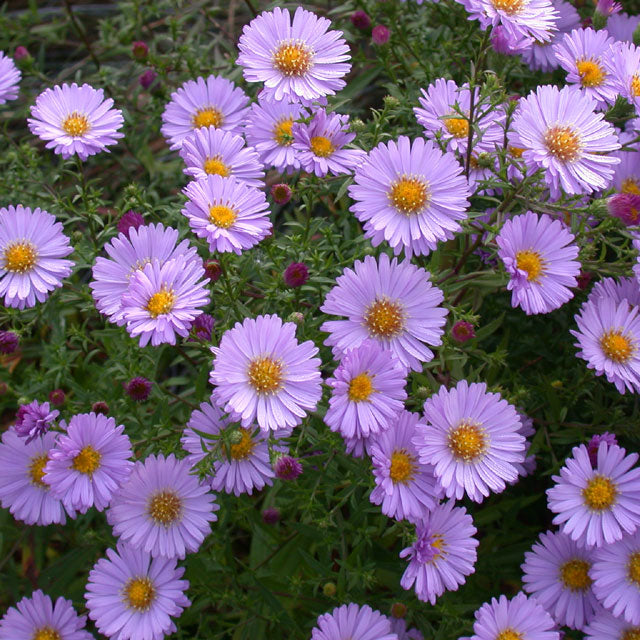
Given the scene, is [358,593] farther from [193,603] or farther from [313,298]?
[313,298]

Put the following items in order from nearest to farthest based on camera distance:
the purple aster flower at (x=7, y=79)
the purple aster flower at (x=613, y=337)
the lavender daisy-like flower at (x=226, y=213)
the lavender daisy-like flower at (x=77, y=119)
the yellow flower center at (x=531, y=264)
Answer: the lavender daisy-like flower at (x=226, y=213) → the yellow flower center at (x=531, y=264) → the purple aster flower at (x=613, y=337) → the lavender daisy-like flower at (x=77, y=119) → the purple aster flower at (x=7, y=79)

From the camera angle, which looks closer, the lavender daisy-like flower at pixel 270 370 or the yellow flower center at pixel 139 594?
the lavender daisy-like flower at pixel 270 370

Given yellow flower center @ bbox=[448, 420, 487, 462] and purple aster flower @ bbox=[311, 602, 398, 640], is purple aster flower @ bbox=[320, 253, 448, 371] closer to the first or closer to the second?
yellow flower center @ bbox=[448, 420, 487, 462]

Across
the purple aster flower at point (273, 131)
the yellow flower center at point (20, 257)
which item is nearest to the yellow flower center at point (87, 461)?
the yellow flower center at point (20, 257)

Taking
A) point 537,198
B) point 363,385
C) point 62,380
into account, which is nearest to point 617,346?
point 537,198

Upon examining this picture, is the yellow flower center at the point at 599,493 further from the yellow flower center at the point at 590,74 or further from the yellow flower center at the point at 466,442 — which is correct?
the yellow flower center at the point at 590,74

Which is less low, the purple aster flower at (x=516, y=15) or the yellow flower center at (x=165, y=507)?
the purple aster flower at (x=516, y=15)

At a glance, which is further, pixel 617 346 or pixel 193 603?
pixel 193 603
